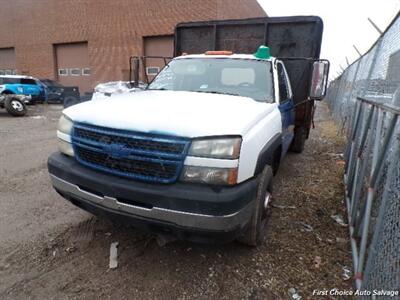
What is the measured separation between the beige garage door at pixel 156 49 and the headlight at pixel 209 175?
2067cm

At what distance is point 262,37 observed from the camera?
21.9 feet

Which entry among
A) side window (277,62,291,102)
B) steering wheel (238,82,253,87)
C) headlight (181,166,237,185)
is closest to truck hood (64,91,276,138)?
headlight (181,166,237,185)

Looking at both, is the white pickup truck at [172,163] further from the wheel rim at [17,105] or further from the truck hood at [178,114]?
the wheel rim at [17,105]

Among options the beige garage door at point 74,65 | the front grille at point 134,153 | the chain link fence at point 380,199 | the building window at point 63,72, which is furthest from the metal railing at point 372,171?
the building window at point 63,72

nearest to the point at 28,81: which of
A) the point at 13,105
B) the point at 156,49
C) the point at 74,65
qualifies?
the point at 13,105

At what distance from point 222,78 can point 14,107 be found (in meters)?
12.6

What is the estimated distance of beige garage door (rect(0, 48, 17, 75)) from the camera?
3061cm

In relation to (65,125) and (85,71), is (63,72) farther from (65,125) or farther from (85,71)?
(65,125)

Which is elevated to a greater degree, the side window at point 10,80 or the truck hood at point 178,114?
the truck hood at point 178,114

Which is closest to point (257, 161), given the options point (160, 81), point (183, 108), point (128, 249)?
point (183, 108)

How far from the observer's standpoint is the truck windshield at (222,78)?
381 centimetres

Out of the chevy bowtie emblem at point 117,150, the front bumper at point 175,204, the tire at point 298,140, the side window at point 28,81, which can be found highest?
the chevy bowtie emblem at point 117,150

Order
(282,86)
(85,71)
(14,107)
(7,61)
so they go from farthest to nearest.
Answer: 1. (7,61)
2. (85,71)
3. (14,107)
4. (282,86)

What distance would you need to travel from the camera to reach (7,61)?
3097cm
